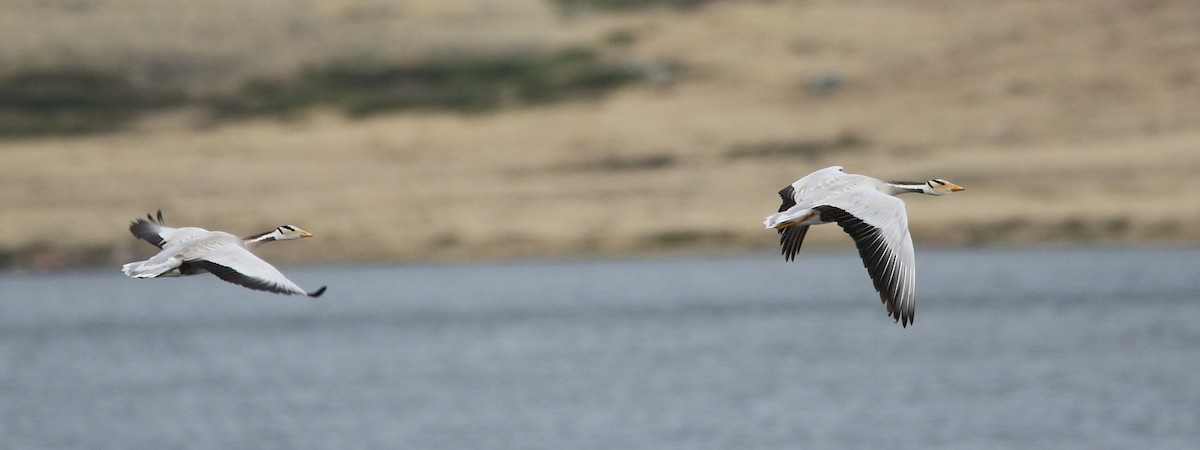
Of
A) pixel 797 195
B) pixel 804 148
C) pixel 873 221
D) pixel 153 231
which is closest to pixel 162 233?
pixel 153 231

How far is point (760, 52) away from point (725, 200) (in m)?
20.7

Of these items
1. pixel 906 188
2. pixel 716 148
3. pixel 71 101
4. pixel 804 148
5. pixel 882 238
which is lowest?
pixel 882 238

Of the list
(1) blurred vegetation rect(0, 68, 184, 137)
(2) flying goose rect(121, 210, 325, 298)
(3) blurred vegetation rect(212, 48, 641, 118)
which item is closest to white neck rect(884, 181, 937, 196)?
(2) flying goose rect(121, 210, 325, 298)

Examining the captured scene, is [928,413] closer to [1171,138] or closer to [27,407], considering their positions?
[27,407]

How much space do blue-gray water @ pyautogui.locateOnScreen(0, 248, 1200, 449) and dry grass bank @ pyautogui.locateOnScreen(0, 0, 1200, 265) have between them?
2.79 m

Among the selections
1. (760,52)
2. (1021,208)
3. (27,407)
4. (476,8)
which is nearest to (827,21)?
(760,52)

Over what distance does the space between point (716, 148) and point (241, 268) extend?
52990 millimetres

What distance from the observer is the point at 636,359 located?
32.7 m

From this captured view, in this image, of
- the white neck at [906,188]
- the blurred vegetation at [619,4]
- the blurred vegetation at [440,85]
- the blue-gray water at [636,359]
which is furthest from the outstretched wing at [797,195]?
the blurred vegetation at [619,4]

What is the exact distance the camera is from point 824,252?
4978 centimetres

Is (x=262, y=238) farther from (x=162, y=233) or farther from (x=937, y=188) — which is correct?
(x=937, y=188)

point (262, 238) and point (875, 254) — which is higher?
point (262, 238)

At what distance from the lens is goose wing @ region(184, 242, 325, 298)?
37.8 ft

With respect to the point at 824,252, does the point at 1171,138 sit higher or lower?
higher
